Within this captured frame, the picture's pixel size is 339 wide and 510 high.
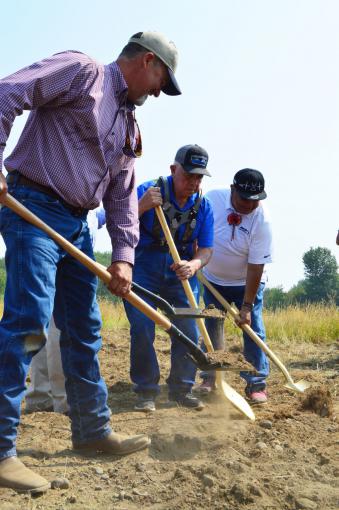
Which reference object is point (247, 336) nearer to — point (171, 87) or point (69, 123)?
point (171, 87)

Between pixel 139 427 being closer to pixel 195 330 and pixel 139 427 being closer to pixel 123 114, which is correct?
pixel 195 330

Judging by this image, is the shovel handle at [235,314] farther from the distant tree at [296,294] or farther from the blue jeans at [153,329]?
the distant tree at [296,294]

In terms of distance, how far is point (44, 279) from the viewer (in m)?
3.41

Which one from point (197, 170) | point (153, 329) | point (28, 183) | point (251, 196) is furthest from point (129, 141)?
point (251, 196)

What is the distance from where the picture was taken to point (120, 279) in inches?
148

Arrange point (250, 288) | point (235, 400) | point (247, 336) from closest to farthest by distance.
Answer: point (235, 400), point (250, 288), point (247, 336)

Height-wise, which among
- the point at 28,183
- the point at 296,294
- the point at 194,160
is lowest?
the point at 296,294

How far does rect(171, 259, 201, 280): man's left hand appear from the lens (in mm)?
5359

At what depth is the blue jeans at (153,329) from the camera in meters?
5.46

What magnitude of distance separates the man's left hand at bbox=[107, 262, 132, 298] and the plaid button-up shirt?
14.9 inches

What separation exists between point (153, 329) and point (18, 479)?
91.9 inches

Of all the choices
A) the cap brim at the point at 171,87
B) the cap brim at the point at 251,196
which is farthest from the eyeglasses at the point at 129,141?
the cap brim at the point at 251,196

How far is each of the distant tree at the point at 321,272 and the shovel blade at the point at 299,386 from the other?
46.5 m

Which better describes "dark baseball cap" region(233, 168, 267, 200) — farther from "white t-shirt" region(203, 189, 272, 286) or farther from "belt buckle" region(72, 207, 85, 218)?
"belt buckle" region(72, 207, 85, 218)
